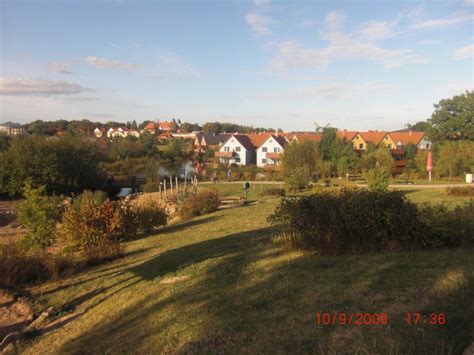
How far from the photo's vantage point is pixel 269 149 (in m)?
66.1

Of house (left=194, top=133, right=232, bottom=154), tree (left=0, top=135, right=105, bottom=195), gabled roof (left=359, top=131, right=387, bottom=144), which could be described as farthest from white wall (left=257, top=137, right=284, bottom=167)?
tree (left=0, top=135, right=105, bottom=195)

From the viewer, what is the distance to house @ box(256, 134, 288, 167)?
2547 inches

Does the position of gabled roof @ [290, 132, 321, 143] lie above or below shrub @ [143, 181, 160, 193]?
above

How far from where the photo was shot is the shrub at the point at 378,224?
6.62m

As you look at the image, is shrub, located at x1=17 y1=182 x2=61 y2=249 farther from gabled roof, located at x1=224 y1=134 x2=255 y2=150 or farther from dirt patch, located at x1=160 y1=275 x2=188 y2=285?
gabled roof, located at x1=224 y1=134 x2=255 y2=150

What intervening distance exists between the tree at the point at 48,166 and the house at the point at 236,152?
30.5m

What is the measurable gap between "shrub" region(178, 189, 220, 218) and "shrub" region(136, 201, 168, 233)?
11.7 ft

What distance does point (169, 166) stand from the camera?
6262cm

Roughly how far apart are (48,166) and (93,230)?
25904 mm

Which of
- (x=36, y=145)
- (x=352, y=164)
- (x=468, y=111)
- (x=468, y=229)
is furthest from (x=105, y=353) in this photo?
(x=468, y=111)

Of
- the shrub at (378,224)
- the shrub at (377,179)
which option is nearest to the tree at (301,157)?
the shrub at (377,179)

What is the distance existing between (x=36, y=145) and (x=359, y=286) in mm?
36093
